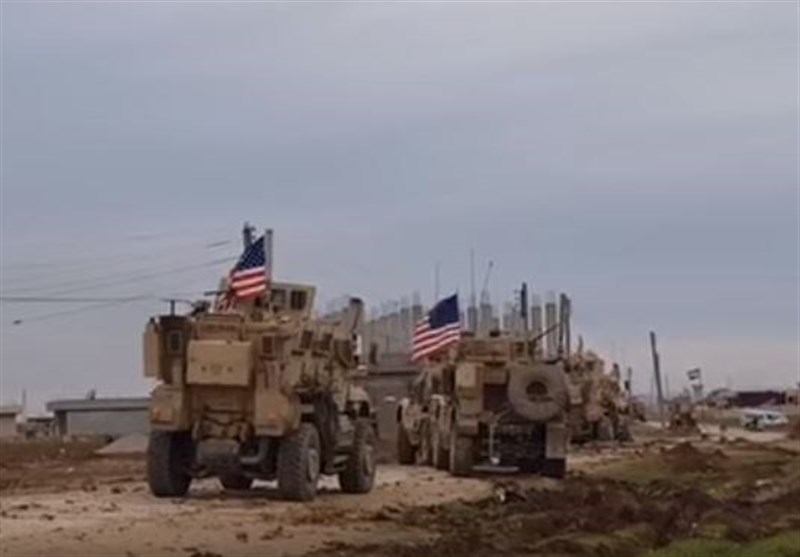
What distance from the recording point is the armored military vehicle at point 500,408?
39906 millimetres

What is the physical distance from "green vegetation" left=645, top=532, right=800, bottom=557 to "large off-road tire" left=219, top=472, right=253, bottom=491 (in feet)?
37.3

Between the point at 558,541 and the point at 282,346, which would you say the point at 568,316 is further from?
the point at 558,541

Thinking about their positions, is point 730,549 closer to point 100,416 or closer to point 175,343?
point 175,343

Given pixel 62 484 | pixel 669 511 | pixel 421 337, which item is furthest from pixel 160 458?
pixel 421 337

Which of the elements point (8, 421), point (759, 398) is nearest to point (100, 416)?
point (8, 421)

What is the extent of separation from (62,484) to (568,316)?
127ft

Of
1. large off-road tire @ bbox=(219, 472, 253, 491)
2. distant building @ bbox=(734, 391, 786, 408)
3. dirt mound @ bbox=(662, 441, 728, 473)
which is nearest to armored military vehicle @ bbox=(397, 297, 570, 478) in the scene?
dirt mound @ bbox=(662, 441, 728, 473)

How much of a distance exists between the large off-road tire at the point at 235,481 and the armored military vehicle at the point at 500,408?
7.88 meters

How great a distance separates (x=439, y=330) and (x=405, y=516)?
2195 centimetres

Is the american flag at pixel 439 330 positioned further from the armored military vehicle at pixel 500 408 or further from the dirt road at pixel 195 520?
the dirt road at pixel 195 520

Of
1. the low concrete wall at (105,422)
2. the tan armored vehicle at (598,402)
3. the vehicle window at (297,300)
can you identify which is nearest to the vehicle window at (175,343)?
the vehicle window at (297,300)

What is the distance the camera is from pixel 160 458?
3141cm

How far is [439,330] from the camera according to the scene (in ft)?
162

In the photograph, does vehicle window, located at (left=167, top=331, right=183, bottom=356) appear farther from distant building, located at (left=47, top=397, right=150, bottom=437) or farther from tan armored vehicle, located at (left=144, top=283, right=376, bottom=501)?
distant building, located at (left=47, top=397, right=150, bottom=437)
